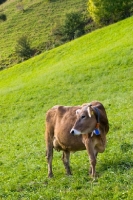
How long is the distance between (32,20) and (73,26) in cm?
2556

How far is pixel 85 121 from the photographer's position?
1066 centimetres

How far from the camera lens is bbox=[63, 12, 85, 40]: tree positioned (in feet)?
273

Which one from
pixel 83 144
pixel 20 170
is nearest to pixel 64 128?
pixel 83 144

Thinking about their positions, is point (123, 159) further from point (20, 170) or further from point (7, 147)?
point (7, 147)

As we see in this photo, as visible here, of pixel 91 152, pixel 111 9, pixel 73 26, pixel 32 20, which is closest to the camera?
pixel 91 152

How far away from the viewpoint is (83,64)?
134 feet

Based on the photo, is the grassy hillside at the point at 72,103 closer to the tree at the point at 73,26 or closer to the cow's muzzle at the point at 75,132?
the cow's muzzle at the point at 75,132

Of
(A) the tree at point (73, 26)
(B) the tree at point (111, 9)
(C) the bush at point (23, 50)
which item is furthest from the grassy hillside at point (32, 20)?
(B) the tree at point (111, 9)

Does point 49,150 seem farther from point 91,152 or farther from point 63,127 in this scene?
point 91,152

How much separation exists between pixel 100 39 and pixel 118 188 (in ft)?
148

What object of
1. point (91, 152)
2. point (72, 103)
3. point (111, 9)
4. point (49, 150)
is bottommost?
point (111, 9)

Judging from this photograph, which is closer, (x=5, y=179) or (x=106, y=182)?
(x=106, y=182)

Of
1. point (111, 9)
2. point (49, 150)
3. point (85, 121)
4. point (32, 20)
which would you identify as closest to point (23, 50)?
point (111, 9)

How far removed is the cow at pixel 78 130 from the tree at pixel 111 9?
2473 inches
